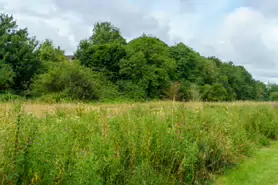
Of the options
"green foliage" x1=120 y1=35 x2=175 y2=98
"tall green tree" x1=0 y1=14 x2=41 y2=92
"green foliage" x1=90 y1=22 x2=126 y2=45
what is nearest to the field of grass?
"tall green tree" x1=0 y1=14 x2=41 y2=92

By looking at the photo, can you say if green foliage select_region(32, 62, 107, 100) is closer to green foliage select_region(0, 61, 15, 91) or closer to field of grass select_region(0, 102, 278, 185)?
green foliage select_region(0, 61, 15, 91)

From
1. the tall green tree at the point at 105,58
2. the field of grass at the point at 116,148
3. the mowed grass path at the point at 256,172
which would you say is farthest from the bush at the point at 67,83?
the mowed grass path at the point at 256,172

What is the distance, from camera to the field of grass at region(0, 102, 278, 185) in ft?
9.34

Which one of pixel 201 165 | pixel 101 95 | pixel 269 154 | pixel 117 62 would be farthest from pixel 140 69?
pixel 201 165

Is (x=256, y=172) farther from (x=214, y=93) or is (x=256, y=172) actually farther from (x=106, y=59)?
(x=214, y=93)

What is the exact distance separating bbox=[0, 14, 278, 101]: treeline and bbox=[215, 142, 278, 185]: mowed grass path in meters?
7.03

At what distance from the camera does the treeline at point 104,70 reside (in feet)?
72.9

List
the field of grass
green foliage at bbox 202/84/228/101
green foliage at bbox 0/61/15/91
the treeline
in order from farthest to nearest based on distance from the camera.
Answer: green foliage at bbox 202/84/228/101 < the treeline < green foliage at bbox 0/61/15/91 < the field of grass

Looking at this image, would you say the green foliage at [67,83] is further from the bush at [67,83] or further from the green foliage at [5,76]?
the green foliage at [5,76]

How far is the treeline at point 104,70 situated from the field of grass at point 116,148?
27.1 feet

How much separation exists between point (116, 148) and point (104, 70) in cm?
2626

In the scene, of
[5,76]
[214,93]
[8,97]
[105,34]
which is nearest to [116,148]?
[8,97]

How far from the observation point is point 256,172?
5805mm

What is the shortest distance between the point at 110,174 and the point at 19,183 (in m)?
1.12
